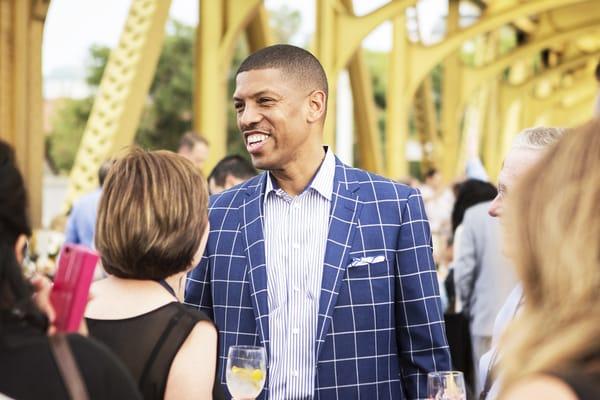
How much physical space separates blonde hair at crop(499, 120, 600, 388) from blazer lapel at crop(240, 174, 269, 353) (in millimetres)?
1780

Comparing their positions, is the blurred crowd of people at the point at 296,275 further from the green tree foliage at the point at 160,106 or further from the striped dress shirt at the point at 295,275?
the green tree foliage at the point at 160,106

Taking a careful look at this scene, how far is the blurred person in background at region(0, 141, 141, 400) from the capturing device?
2.08 meters

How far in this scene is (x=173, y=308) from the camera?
273cm

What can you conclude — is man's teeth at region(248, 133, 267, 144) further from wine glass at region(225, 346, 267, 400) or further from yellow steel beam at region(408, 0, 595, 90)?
yellow steel beam at region(408, 0, 595, 90)

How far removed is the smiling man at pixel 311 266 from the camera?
353 centimetres

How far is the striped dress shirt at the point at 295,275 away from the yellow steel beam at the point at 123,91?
646 centimetres

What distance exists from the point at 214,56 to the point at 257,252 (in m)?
7.38

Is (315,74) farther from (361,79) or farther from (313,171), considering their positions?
(361,79)

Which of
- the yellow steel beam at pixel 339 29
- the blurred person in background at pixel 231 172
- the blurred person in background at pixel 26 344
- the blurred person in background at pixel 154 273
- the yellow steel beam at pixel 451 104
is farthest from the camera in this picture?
the yellow steel beam at pixel 451 104

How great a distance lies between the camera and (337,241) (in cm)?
361

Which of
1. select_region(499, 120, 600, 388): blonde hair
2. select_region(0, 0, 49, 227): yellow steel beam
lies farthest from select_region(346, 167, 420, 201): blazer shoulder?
select_region(0, 0, 49, 227): yellow steel beam

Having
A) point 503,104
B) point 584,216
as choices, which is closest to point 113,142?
point 584,216

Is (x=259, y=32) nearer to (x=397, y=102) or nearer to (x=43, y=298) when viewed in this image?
(x=397, y=102)

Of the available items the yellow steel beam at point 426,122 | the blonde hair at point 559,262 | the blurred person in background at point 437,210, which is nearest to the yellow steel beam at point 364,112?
the blurred person in background at point 437,210
